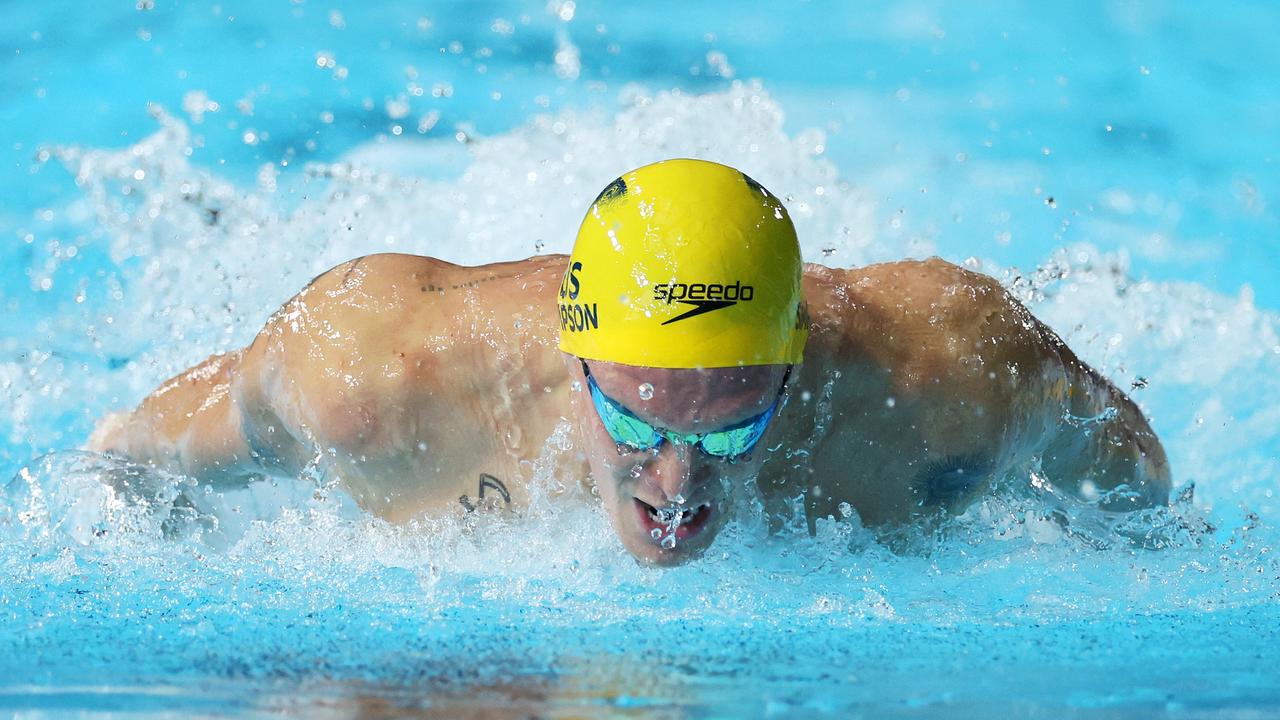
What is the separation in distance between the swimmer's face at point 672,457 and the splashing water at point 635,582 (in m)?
0.07

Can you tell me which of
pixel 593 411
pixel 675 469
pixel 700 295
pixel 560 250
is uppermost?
pixel 560 250

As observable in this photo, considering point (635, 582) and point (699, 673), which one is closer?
point (699, 673)

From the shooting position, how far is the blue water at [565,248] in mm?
2271

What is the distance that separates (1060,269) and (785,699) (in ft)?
11.1

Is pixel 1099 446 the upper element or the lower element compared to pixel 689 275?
lower

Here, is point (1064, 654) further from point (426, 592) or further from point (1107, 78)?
point (1107, 78)

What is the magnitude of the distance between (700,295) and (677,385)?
165 mm

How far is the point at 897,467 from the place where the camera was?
9.21 ft

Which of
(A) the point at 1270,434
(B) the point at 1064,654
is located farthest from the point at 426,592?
(A) the point at 1270,434

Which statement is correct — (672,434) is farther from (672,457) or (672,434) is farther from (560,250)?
→ (560,250)

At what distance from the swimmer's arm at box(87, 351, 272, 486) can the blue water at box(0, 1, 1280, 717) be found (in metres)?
0.14

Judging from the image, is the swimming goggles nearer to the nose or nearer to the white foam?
the nose

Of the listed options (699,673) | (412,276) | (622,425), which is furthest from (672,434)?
(412,276)

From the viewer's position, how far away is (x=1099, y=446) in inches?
119
